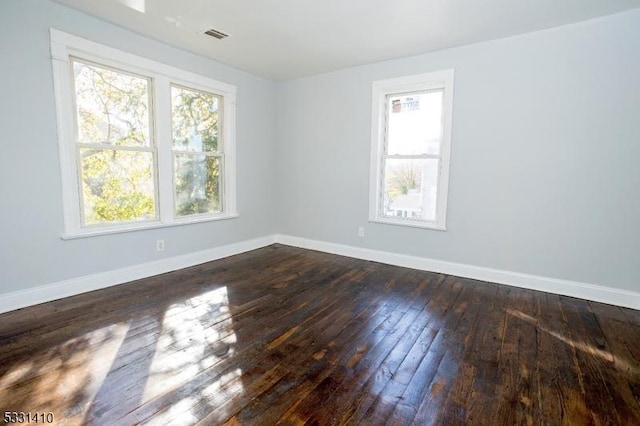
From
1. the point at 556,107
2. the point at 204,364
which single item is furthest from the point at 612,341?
the point at 204,364

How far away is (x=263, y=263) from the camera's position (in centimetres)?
431

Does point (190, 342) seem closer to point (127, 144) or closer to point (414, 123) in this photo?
point (127, 144)

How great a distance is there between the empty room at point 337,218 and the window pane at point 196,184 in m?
0.03

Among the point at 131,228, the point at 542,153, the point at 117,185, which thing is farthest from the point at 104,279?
the point at 542,153

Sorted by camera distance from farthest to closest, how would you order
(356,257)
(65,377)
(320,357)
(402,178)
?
1. (356,257)
2. (402,178)
3. (320,357)
4. (65,377)

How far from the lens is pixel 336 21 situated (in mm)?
3072

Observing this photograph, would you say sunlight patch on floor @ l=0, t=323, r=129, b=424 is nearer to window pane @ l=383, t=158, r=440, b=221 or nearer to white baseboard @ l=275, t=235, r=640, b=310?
white baseboard @ l=275, t=235, r=640, b=310

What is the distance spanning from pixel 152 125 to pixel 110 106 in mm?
455

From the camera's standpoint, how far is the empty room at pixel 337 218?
1864 mm

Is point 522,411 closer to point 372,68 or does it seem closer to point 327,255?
point 327,255

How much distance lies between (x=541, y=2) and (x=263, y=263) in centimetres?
395

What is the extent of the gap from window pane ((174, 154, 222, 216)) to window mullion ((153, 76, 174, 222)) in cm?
Result: 14

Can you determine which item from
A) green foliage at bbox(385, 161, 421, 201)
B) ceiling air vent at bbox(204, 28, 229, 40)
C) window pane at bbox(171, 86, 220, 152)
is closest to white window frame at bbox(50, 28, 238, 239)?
window pane at bbox(171, 86, 220, 152)

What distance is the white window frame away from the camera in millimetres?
2939
